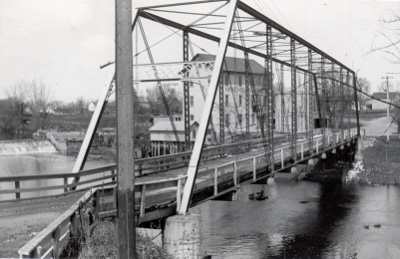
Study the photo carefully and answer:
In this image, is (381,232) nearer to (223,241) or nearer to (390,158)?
(223,241)

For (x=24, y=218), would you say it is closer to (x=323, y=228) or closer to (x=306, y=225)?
(x=306, y=225)

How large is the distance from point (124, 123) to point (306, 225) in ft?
64.0

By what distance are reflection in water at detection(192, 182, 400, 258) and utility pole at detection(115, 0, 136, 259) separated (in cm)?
1226

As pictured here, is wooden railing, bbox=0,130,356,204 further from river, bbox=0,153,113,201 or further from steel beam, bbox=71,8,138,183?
river, bbox=0,153,113,201

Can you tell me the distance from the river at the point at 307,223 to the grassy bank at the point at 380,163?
201cm

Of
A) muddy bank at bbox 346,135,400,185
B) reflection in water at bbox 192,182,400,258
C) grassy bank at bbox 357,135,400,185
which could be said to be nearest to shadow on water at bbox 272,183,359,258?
reflection in water at bbox 192,182,400,258

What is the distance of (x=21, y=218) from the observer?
10875 millimetres

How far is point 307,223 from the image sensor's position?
79.6ft

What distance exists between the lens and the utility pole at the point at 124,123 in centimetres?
607

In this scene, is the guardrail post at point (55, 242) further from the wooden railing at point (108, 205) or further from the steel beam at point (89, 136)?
the steel beam at point (89, 136)

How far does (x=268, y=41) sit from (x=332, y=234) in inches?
423

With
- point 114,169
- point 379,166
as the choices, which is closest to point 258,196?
point 379,166

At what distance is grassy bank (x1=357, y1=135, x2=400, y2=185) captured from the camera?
37062 mm

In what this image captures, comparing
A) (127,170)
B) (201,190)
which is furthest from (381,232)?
(127,170)
